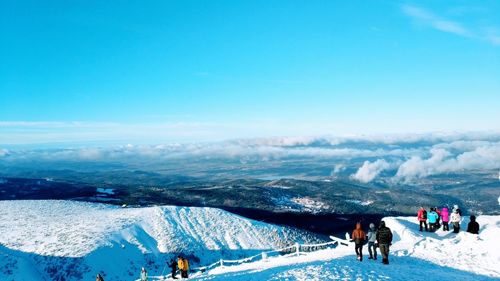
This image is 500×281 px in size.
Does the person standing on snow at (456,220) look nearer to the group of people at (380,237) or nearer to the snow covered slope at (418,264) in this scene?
the snow covered slope at (418,264)

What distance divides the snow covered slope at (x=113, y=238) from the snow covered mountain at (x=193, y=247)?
17 cm

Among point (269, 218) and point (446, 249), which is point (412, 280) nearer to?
point (446, 249)

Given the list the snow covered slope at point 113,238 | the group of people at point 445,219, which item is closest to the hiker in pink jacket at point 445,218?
the group of people at point 445,219

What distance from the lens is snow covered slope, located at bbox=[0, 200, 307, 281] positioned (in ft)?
206

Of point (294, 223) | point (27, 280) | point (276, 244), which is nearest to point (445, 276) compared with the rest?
point (27, 280)

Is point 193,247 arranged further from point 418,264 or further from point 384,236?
point 384,236

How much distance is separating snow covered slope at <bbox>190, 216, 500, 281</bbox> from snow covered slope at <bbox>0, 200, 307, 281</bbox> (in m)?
44.9

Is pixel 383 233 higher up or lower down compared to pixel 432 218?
higher up

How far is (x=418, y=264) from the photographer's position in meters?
23.6

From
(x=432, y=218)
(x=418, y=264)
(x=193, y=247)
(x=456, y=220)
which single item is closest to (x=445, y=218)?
(x=456, y=220)

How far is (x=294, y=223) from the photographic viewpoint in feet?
582

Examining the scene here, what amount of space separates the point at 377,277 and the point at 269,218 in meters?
166

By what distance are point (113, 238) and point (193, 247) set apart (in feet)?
53.1

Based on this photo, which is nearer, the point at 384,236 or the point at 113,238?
the point at 384,236
